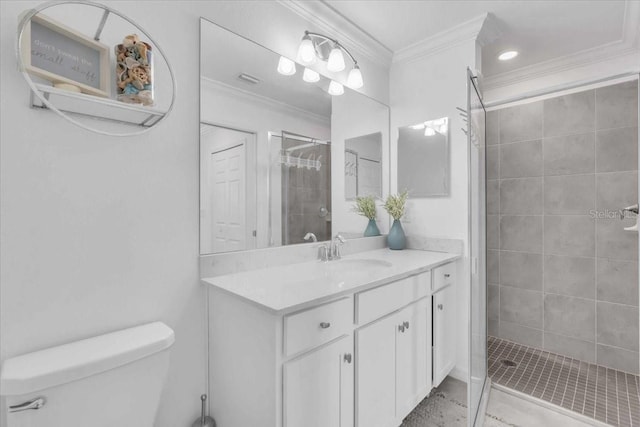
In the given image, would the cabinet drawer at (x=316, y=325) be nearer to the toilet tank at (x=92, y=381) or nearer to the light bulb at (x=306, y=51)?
the toilet tank at (x=92, y=381)

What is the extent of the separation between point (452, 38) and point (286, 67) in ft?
4.02

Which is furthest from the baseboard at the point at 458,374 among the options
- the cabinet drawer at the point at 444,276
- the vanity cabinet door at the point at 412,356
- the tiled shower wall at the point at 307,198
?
the tiled shower wall at the point at 307,198

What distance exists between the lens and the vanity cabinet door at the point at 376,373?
4.35ft

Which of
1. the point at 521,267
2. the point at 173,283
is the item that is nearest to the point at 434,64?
the point at 521,267

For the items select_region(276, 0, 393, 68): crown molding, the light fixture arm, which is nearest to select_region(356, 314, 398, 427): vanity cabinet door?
the light fixture arm

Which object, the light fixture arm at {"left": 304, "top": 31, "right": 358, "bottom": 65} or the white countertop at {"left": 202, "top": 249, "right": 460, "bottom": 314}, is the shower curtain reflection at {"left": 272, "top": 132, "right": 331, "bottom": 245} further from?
the light fixture arm at {"left": 304, "top": 31, "right": 358, "bottom": 65}

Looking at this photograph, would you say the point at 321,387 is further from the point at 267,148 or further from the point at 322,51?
the point at 322,51

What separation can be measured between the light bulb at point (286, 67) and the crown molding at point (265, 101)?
6.7 inches

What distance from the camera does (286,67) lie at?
1.77 metres

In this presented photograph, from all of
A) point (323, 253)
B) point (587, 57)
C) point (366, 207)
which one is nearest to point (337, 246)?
point (323, 253)

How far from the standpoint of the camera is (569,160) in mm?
2459

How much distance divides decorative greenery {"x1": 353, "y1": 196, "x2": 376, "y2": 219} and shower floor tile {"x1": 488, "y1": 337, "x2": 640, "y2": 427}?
144 cm

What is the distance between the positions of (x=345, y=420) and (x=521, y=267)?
2236 millimetres

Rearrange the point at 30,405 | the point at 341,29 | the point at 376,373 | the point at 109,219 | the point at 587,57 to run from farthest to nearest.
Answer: the point at 587,57
the point at 341,29
the point at 376,373
the point at 109,219
the point at 30,405
